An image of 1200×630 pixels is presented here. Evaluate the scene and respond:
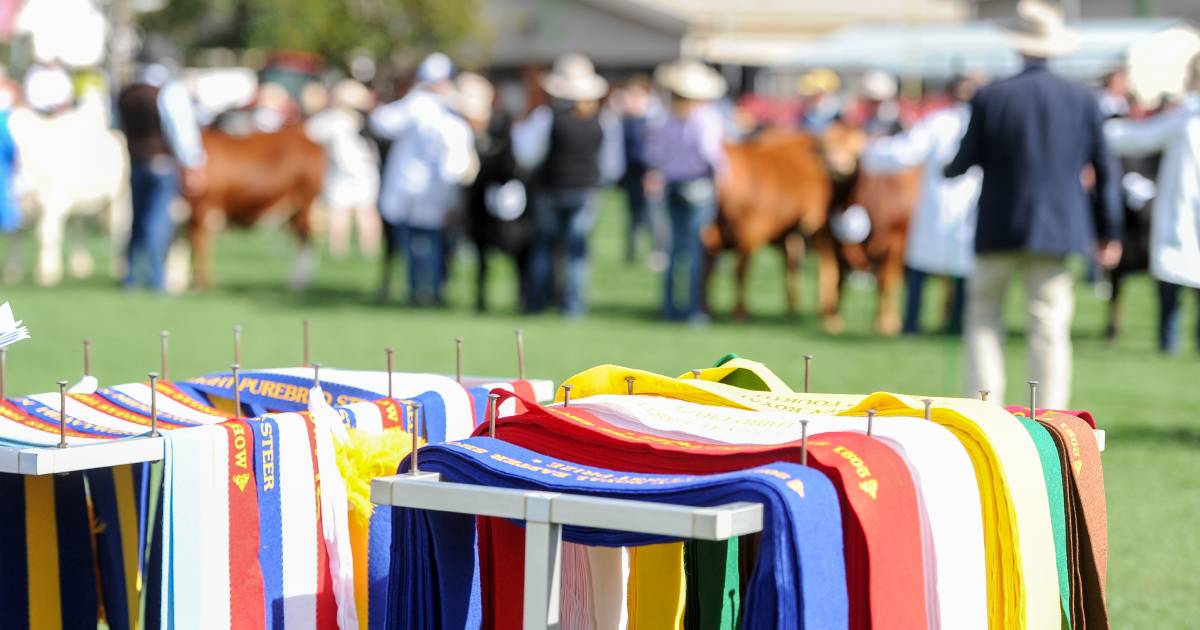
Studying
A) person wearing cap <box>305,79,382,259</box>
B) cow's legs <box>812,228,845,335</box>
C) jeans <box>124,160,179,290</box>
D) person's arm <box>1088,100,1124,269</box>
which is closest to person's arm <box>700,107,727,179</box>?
cow's legs <box>812,228,845,335</box>

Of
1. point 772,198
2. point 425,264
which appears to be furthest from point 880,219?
point 425,264

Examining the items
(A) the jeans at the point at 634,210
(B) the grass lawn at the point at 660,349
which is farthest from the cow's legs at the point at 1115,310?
(A) the jeans at the point at 634,210

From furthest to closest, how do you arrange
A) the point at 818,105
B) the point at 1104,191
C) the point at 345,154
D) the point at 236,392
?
1. the point at 818,105
2. the point at 345,154
3. the point at 1104,191
4. the point at 236,392

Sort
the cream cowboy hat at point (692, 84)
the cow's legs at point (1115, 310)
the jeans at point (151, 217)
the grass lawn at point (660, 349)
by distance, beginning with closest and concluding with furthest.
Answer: the grass lawn at point (660, 349) < the cow's legs at point (1115, 310) < the cream cowboy hat at point (692, 84) < the jeans at point (151, 217)

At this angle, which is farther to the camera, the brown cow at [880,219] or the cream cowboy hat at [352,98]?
the cream cowboy hat at [352,98]

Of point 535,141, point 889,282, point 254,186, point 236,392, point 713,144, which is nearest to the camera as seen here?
point 236,392

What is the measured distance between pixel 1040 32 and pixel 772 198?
17.6ft

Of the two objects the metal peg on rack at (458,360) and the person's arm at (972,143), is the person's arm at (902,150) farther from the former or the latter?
the metal peg on rack at (458,360)

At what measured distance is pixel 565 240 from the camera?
13.7 meters

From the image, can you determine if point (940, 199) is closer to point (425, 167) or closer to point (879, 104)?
point (425, 167)

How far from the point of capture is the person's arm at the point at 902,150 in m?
11.8

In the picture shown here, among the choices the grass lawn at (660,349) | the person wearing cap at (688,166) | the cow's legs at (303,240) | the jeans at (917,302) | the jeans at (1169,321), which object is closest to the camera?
the grass lawn at (660,349)

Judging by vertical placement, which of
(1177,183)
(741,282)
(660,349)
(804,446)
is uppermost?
(1177,183)

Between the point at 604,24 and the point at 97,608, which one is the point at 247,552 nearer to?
the point at 97,608
